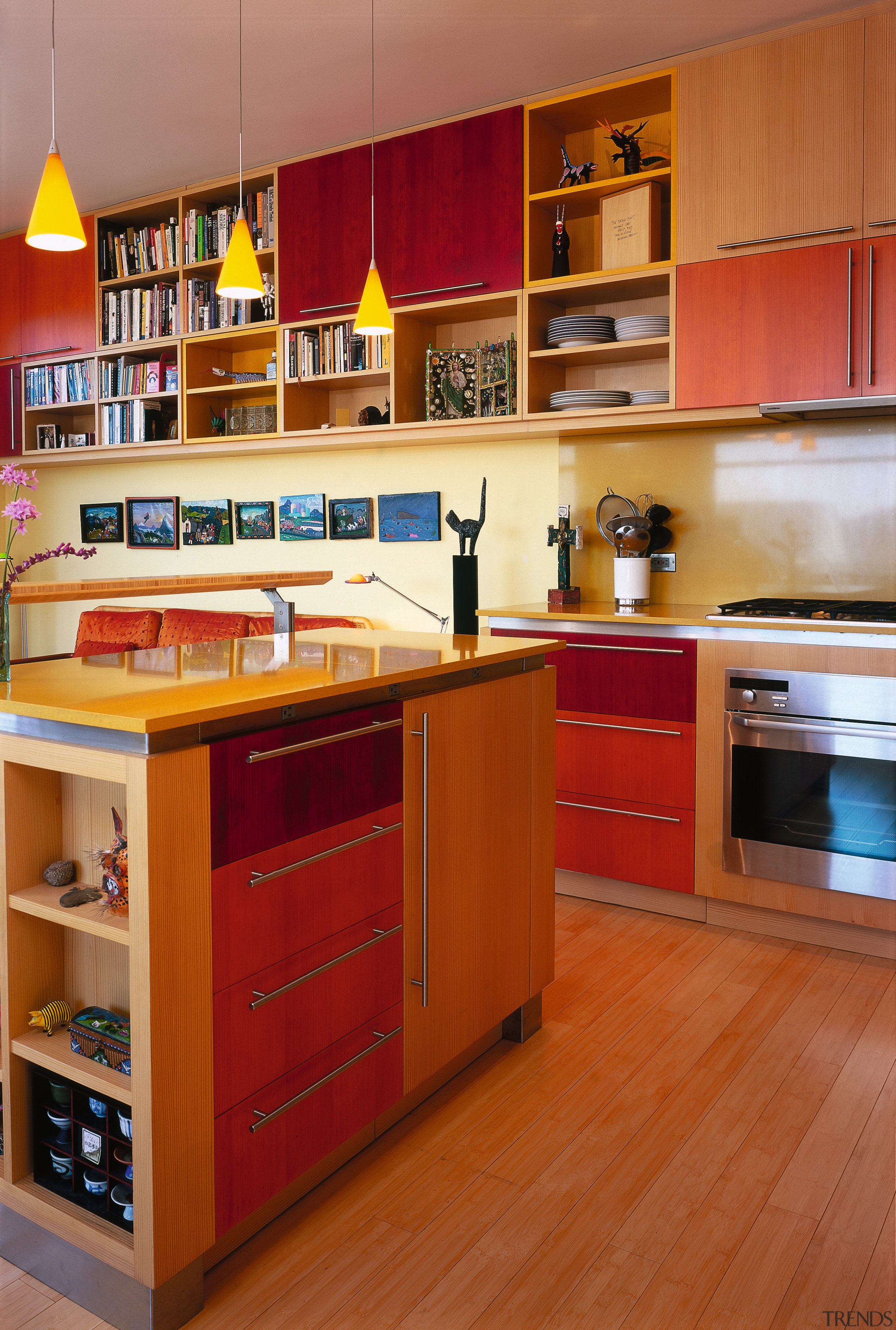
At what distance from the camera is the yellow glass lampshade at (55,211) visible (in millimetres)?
1978

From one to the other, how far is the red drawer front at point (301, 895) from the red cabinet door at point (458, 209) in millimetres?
2528

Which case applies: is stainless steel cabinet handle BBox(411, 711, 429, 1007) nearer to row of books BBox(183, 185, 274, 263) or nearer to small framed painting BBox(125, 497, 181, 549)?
row of books BBox(183, 185, 274, 263)

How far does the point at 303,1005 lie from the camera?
1.65 meters

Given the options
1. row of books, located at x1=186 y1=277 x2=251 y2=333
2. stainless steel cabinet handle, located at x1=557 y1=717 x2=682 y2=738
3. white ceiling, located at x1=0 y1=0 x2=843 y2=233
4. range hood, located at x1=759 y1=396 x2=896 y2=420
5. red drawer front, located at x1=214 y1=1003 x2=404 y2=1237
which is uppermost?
white ceiling, located at x1=0 y1=0 x2=843 y2=233

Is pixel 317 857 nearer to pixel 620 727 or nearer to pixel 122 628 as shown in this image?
pixel 620 727

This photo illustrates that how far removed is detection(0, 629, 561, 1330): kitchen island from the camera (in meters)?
1.40

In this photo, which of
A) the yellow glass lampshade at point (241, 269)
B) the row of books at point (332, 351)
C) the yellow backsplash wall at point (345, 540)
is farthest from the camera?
the yellow backsplash wall at point (345, 540)

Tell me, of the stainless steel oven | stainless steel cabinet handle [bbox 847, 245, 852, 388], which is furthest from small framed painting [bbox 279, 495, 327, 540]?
stainless steel cabinet handle [bbox 847, 245, 852, 388]

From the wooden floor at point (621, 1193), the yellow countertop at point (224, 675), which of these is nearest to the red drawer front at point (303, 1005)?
the wooden floor at point (621, 1193)

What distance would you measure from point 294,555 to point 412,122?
199 centimetres

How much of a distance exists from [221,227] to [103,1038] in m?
Result: 3.95

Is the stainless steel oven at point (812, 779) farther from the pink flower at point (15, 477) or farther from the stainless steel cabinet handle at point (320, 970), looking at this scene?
the pink flower at point (15, 477)

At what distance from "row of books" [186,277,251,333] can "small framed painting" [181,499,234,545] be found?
88 centimetres

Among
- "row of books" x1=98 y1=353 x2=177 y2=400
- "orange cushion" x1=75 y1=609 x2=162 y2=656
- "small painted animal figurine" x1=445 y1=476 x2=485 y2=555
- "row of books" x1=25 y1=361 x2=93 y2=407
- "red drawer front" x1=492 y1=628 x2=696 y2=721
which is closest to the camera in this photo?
"red drawer front" x1=492 y1=628 x2=696 y2=721
